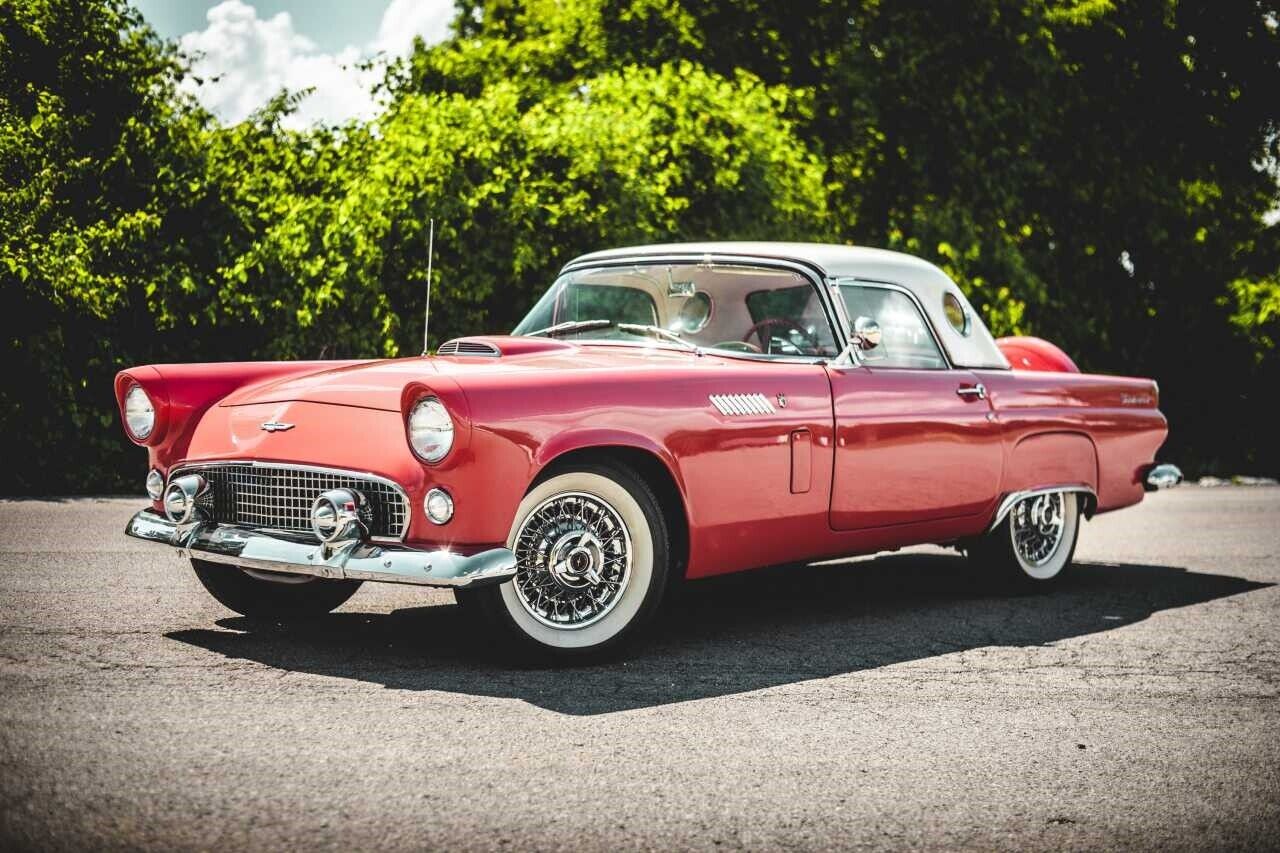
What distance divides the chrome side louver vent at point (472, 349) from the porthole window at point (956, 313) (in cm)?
245

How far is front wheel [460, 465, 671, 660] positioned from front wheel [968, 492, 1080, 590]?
245cm

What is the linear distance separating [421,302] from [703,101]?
376cm

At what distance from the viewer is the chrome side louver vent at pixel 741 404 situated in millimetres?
5250

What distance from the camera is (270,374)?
222 inches

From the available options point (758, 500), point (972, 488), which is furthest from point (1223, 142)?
point (758, 500)

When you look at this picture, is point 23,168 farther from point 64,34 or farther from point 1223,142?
point 1223,142

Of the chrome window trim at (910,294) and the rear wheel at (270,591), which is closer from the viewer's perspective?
the rear wheel at (270,591)

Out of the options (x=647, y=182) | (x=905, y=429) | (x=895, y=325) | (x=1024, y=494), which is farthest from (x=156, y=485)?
(x=647, y=182)

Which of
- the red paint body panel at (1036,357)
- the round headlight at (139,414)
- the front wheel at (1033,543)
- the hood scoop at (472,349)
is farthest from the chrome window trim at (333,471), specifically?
the red paint body panel at (1036,357)

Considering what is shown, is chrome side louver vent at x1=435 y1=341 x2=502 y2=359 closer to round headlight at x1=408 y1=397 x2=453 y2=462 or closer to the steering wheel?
round headlight at x1=408 y1=397 x2=453 y2=462

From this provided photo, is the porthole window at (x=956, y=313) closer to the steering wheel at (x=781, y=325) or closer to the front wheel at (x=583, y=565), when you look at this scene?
the steering wheel at (x=781, y=325)

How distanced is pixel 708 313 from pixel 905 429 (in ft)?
3.28

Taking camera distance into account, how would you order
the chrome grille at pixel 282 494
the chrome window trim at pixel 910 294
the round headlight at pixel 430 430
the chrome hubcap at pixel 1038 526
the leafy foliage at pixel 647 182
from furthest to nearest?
1. the leafy foliage at pixel 647 182
2. the chrome hubcap at pixel 1038 526
3. the chrome window trim at pixel 910 294
4. the chrome grille at pixel 282 494
5. the round headlight at pixel 430 430

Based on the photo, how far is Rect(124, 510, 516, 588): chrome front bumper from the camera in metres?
4.39
